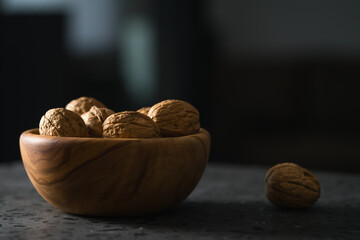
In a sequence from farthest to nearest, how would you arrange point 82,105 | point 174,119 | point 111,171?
point 82,105 → point 174,119 → point 111,171

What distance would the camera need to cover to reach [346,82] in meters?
2.87

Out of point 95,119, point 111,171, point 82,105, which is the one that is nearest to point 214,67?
point 82,105

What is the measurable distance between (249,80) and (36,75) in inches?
59.3

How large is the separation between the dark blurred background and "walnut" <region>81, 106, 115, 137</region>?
199cm

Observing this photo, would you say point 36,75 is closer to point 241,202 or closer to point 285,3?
point 285,3

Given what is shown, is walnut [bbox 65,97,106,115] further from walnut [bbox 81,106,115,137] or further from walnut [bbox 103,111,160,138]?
walnut [bbox 103,111,160,138]

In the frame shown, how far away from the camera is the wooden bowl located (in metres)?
0.77

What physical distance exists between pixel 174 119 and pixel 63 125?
20 cm

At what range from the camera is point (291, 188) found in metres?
0.93

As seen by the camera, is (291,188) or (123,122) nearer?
(123,122)

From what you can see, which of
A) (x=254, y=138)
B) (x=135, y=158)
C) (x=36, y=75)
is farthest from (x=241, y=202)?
(x=36, y=75)

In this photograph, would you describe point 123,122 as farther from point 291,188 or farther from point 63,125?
point 291,188

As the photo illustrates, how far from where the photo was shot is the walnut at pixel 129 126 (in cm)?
82

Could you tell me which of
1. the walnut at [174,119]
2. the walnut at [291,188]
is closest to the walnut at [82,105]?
the walnut at [174,119]
